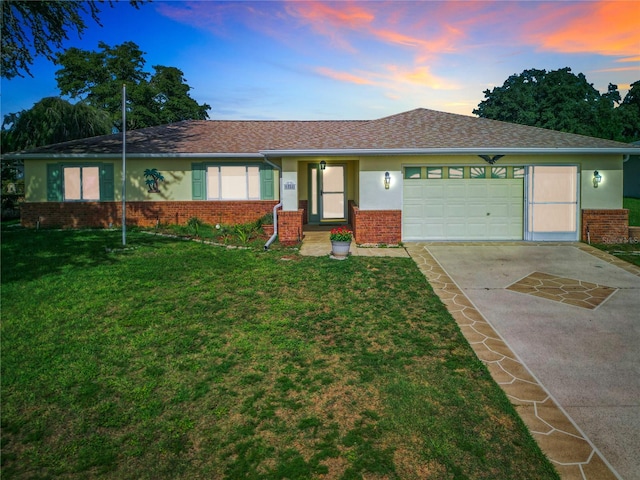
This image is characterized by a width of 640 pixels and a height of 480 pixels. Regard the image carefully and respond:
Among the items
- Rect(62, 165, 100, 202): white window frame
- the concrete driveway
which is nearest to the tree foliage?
the concrete driveway

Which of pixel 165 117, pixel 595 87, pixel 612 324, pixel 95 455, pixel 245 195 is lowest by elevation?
pixel 95 455

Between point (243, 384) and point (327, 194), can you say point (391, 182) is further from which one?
point (243, 384)

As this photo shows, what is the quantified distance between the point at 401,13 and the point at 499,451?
1364 cm

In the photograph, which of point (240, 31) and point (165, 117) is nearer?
point (240, 31)

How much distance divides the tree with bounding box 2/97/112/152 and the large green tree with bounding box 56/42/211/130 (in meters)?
8.95

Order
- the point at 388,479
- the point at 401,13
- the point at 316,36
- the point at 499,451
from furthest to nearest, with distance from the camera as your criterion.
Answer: the point at 316,36 < the point at 401,13 < the point at 499,451 < the point at 388,479

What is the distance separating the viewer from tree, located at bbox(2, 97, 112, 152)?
23.0m

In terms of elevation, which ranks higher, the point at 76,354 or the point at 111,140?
the point at 111,140

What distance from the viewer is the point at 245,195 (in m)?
16.9

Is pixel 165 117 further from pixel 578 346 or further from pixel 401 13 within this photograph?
pixel 578 346

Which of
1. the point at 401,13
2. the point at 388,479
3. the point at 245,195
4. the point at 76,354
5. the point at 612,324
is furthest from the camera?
the point at 245,195

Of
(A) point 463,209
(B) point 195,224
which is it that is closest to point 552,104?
(A) point 463,209

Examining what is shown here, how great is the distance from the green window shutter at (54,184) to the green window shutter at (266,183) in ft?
25.4

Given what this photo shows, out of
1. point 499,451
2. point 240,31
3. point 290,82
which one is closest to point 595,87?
point 290,82
